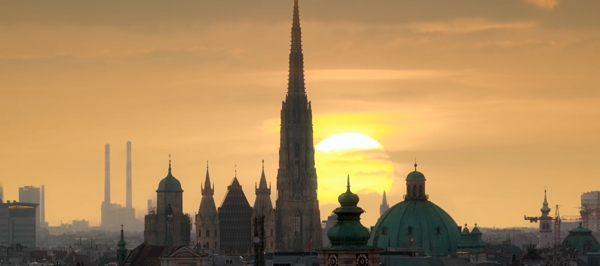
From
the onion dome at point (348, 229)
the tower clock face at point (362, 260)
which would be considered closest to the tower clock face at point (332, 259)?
the onion dome at point (348, 229)

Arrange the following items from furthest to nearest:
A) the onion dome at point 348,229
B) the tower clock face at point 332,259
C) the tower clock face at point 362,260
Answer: the onion dome at point 348,229
the tower clock face at point 332,259
the tower clock face at point 362,260

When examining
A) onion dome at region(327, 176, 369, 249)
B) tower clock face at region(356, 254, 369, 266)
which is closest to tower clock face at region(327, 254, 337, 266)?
onion dome at region(327, 176, 369, 249)

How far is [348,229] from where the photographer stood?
4345 inches

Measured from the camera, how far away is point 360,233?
11056 centimetres

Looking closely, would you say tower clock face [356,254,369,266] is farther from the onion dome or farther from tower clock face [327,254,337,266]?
tower clock face [327,254,337,266]

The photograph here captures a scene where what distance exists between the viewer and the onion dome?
110m

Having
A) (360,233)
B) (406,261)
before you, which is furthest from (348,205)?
(406,261)

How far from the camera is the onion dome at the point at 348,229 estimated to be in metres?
110

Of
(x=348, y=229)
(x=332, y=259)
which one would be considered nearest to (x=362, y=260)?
(x=332, y=259)

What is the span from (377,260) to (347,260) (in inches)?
83.8

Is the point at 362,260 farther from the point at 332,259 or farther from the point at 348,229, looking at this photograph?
the point at 348,229

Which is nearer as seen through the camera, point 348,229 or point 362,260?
point 362,260

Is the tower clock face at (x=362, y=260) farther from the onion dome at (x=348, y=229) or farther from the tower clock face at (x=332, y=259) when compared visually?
the tower clock face at (x=332, y=259)

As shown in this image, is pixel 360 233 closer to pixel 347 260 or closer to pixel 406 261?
pixel 347 260
